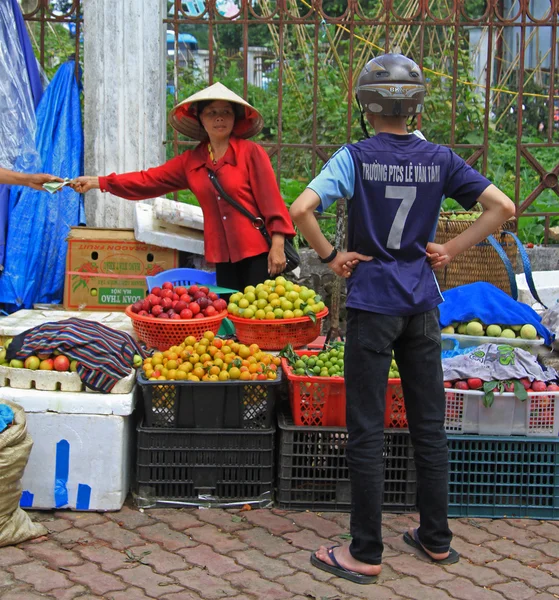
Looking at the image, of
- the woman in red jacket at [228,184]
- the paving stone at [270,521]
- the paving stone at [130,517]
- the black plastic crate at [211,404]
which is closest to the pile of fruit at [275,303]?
the woman in red jacket at [228,184]

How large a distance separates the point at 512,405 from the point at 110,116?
3.55 meters

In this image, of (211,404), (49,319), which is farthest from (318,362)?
(49,319)

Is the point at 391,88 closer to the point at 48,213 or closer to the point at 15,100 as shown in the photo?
the point at 48,213

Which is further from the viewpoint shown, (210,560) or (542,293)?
(542,293)

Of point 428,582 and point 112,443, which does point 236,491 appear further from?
point 428,582

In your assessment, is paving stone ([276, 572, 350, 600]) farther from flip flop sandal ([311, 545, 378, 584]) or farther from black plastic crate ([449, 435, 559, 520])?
black plastic crate ([449, 435, 559, 520])

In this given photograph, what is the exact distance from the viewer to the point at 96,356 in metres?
4.41

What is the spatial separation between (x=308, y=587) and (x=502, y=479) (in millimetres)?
1318

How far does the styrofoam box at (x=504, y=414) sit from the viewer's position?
173 inches

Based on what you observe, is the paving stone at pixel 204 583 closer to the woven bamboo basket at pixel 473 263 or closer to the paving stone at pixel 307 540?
the paving stone at pixel 307 540

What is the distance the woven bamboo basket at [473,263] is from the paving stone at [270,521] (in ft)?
7.99

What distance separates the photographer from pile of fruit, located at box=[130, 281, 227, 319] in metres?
4.83

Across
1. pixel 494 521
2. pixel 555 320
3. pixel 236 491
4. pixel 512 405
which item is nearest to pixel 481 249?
pixel 555 320

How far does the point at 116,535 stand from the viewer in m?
4.10
